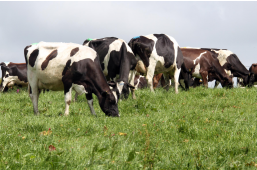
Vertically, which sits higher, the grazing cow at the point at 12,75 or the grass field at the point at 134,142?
the grass field at the point at 134,142

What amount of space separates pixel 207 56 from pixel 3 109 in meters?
11.0

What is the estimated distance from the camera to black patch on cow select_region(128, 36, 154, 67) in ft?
37.0

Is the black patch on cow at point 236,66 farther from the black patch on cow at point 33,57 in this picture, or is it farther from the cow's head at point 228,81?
the black patch on cow at point 33,57

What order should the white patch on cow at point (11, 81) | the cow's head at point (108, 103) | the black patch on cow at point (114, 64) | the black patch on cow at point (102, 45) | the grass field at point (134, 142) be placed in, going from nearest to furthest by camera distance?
the grass field at point (134, 142)
the cow's head at point (108, 103)
the black patch on cow at point (114, 64)
the black patch on cow at point (102, 45)
the white patch on cow at point (11, 81)

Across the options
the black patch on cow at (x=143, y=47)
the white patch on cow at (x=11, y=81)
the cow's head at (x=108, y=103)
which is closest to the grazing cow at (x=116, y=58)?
the black patch on cow at (x=143, y=47)

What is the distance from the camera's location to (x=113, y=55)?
33.4ft

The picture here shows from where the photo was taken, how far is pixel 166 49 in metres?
11.4

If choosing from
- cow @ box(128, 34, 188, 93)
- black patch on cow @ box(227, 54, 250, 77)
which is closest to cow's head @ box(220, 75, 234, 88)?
black patch on cow @ box(227, 54, 250, 77)

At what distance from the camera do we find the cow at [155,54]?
444 inches

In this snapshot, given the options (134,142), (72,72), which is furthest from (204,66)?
(134,142)

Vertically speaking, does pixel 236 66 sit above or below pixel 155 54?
below

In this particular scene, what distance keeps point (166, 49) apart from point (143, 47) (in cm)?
94

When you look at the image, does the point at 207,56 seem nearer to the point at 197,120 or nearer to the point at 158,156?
the point at 197,120

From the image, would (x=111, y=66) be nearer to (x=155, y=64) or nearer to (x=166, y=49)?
(x=155, y=64)
